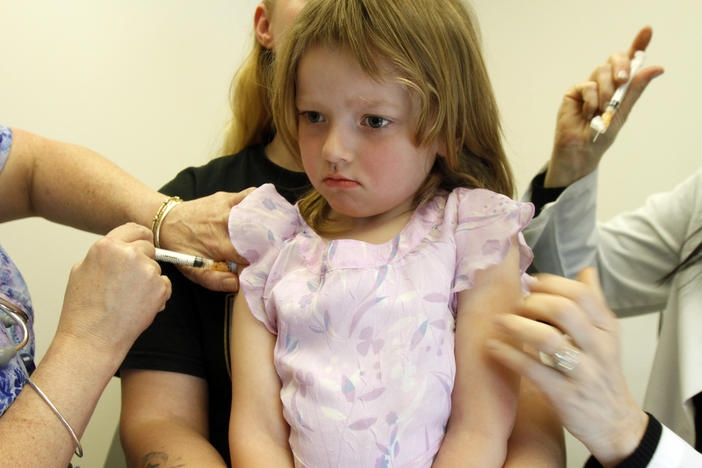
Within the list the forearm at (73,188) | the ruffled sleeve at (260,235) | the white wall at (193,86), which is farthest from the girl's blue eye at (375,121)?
the white wall at (193,86)

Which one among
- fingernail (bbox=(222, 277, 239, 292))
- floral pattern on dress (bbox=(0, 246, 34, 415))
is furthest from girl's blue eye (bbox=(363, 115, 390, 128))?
floral pattern on dress (bbox=(0, 246, 34, 415))

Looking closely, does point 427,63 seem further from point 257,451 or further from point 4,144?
point 4,144

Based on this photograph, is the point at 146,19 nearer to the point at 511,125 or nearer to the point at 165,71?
the point at 165,71

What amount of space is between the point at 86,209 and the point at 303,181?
0.45 m

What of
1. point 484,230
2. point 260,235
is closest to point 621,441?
point 484,230

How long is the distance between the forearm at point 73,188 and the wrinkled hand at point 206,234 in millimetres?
61

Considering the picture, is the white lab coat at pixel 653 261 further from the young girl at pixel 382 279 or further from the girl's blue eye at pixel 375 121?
the girl's blue eye at pixel 375 121

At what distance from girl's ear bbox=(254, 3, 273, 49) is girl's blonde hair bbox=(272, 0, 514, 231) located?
1.37 ft

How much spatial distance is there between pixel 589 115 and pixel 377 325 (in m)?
0.73

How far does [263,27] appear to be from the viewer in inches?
50.5

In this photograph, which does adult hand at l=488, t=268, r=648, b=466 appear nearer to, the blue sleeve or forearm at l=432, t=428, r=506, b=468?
forearm at l=432, t=428, r=506, b=468

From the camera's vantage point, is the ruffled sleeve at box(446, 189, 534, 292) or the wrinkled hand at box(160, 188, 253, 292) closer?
the ruffled sleeve at box(446, 189, 534, 292)

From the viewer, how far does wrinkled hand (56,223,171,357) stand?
2.58 feet

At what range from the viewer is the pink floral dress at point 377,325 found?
2.47 feet
